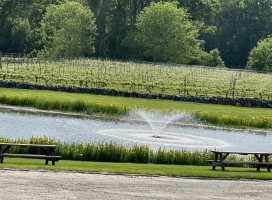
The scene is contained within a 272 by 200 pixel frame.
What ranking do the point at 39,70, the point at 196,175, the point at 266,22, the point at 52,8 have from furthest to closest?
1. the point at 266,22
2. the point at 52,8
3. the point at 39,70
4. the point at 196,175

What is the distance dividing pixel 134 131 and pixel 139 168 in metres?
18.7

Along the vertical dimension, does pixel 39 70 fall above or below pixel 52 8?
below

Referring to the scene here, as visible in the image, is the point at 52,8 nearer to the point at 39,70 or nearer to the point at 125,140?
the point at 39,70

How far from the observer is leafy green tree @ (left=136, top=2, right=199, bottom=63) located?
13512 cm

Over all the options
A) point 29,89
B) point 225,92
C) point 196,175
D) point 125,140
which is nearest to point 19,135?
point 125,140

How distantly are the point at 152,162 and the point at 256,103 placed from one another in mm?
43671

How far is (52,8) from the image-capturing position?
5842 inches

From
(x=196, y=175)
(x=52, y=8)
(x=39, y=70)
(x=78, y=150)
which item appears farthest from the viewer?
(x=52, y=8)

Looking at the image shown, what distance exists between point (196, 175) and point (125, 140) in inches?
544

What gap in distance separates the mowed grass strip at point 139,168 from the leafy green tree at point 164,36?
105 meters

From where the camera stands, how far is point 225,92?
85.4m

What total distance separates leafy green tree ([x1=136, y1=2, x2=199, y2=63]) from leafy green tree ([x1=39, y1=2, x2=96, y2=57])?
1107cm

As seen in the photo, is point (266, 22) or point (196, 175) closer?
point (196, 175)

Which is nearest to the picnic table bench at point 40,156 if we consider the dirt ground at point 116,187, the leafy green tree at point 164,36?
the dirt ground at point 116,187
